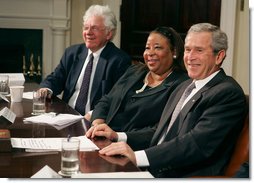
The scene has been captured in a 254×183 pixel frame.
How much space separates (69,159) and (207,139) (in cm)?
53

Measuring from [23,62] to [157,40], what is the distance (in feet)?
6.84

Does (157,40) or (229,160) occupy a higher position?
(157,40)

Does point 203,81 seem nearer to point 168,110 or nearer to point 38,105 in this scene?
point 168,110

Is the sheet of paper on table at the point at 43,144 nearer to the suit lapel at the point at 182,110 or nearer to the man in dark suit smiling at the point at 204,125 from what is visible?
the man in dark suit smiling at the point at 204,125

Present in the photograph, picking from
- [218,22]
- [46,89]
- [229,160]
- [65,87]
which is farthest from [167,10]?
[229,160]

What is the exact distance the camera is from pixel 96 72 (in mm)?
2738

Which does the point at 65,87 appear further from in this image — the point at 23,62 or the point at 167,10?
the point at 167,10

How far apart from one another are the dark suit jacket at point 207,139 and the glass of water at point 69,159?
370 millimetres

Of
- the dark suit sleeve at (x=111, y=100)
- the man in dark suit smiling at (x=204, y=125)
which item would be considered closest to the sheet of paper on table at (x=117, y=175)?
the man in dark suit smiling at (x=204, y=125)

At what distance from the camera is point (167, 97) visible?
82.3 inches

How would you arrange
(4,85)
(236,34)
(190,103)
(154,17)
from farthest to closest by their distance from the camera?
(154,17), (236,34), (4,85), (190,103)

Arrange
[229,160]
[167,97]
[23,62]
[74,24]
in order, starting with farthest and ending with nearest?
[74,24]
[23,62]
[167,97]
[229,160]

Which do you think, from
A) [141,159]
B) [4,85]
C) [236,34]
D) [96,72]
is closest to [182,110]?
[141,159]

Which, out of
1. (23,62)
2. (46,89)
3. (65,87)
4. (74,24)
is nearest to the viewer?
(46,89)
